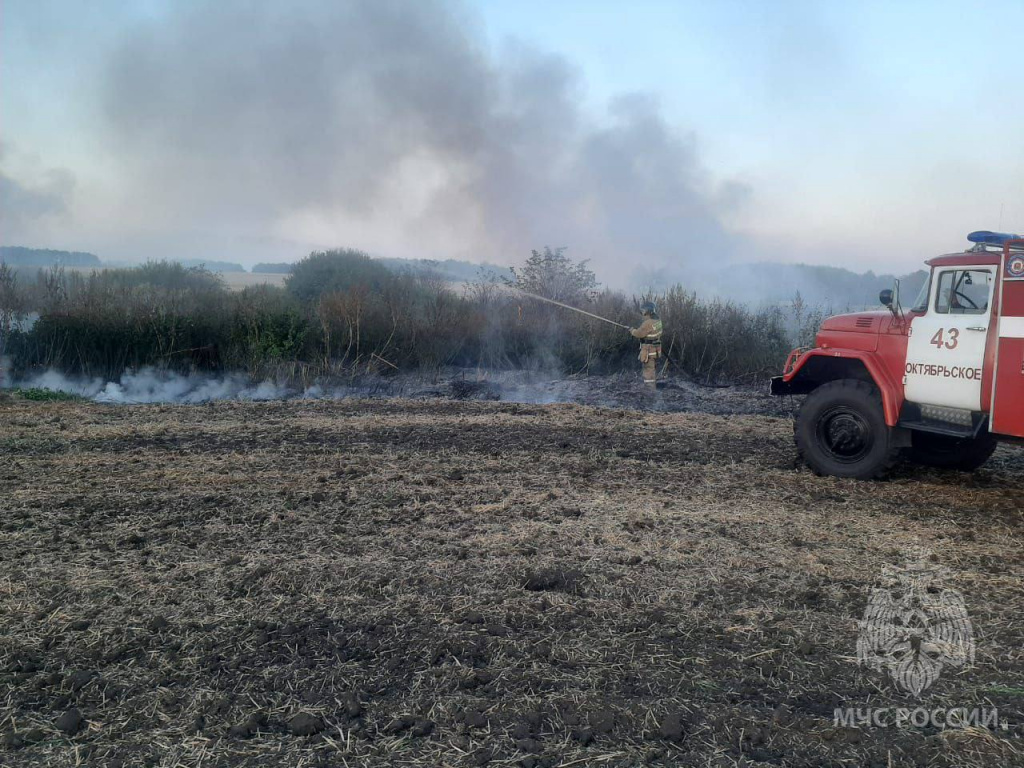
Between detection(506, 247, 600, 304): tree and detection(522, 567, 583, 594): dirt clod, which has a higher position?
detection(506, 247, 600, 304): tree

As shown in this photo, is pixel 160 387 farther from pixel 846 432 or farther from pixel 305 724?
pixel 305 724

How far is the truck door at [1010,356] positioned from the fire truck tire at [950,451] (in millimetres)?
1162

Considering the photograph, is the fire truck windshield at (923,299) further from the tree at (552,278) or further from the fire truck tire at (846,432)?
the tree at (552,278)

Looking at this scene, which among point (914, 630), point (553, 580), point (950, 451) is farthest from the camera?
point (950, 451)

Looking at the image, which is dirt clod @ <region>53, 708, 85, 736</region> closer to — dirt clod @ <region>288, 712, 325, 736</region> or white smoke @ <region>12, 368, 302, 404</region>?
dirt clod @ <region>288, 712, 325, 736</region>

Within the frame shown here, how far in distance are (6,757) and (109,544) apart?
7.93ft

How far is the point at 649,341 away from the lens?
13.9m

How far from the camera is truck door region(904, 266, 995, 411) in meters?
6.23

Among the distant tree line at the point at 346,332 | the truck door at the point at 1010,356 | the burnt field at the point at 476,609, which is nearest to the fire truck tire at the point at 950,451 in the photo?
the burnt field at the point at 476,609

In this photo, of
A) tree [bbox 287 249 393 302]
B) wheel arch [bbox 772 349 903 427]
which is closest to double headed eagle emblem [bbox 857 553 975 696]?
wheel arch [bbox 772 349 903 427]

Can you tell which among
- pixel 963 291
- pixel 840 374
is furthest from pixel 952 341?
pixel 840 374

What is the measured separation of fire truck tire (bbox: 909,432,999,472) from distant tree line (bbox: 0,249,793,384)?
758 centimetres

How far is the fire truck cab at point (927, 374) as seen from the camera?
603cm

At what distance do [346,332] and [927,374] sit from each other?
11329 millimetres
